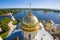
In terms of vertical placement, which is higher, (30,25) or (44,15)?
(30,25)

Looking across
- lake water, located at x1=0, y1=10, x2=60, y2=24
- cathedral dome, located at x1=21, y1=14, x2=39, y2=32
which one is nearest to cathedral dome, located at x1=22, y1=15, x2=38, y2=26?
cathedral dome, located at x1=21, y1=14, x2=39, y2=32

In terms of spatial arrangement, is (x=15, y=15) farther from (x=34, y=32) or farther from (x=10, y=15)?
(x=34, y=32)

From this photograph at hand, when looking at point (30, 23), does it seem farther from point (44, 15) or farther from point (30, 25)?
point (44, 15)

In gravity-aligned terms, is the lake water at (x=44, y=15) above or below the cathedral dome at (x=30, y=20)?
below

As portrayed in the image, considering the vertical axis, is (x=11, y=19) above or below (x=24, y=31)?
below

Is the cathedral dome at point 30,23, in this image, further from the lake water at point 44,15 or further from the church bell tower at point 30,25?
the lake water at point 44,15

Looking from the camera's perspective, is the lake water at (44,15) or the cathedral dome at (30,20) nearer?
the cathedral dome at (30,20)

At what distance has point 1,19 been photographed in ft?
24.6

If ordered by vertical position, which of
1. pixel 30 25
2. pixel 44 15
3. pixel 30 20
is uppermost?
pixel 30 20

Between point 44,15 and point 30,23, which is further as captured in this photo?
point 44,15

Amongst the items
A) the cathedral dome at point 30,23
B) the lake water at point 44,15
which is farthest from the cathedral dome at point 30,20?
the lake water at point 44,15

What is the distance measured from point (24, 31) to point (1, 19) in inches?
111

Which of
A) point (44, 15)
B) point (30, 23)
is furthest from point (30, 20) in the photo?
point (44, 15)

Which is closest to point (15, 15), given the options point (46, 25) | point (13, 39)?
point (46, 25)
